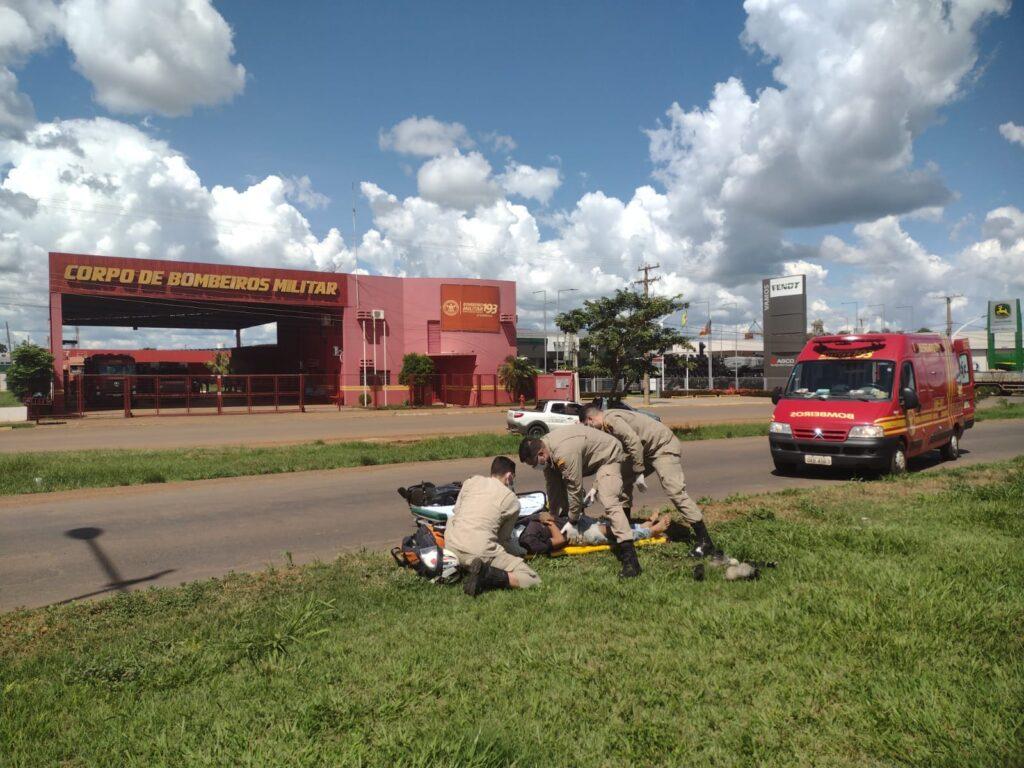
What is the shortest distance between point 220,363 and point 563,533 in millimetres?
70851

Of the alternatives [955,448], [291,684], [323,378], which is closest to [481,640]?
[291,684]

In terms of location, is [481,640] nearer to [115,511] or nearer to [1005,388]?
[115,511]

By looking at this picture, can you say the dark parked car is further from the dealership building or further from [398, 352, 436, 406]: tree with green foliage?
the dealership building

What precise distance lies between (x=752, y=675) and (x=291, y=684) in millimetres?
2466

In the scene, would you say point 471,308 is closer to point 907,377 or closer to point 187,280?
point 187,280

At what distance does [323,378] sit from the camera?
149 ft

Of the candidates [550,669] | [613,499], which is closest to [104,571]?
[613,499]

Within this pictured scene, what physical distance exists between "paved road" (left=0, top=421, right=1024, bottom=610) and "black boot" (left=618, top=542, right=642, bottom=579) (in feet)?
9.09

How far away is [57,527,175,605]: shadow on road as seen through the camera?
19.9 feet

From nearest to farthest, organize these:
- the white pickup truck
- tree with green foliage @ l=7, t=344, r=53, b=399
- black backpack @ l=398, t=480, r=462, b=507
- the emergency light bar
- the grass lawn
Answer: the grass lawn
black backpack @ l=398, t=480, r=462, b=507
the emergency light bar
the white pickup truck
tree with green foliage @ l=7, t=344, r=53, b=399

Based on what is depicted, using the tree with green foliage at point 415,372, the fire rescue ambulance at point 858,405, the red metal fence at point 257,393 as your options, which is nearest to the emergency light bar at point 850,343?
the fire rescue ambulance at point 858,405

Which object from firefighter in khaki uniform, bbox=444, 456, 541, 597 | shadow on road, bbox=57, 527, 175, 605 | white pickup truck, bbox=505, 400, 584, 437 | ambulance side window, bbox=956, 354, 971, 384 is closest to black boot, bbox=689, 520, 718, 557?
firefighter in khaki uniform, bbox=444, 456, 541, 597

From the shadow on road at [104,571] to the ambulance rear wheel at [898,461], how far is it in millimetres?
10535

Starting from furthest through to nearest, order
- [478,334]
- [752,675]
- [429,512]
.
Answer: [478,334]
[429,512]
[752,675]
